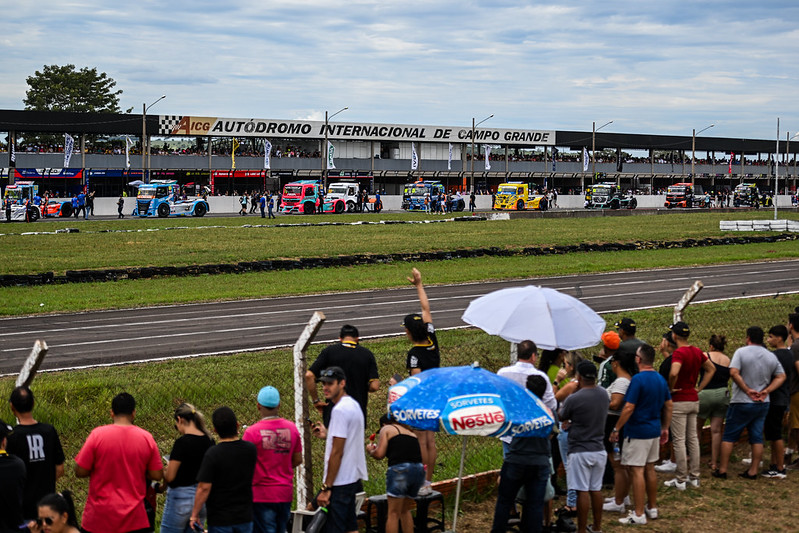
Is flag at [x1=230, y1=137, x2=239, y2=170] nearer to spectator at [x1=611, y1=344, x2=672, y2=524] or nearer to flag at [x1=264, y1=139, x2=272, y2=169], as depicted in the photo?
flag at [x1=264, y1=139, x2=272, y2=169]

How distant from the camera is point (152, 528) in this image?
673cm

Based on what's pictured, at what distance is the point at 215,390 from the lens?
1155 cm

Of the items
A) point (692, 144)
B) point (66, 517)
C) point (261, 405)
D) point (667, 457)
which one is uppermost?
point (692, 144)

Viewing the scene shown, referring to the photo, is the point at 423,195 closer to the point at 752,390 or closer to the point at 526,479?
the point at 752,390

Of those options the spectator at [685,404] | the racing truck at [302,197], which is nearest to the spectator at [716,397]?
the spectator at [685,404]

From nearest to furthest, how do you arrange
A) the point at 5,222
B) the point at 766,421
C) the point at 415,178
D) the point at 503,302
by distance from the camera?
the point at 503,302 < the point at 766,421 < the point at 5,222 < the point at 415,178

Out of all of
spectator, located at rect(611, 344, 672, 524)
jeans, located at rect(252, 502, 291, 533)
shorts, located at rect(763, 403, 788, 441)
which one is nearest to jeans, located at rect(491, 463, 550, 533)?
spectator, located at rect(611, 344, 672, 524)

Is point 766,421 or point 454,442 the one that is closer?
point 766,421

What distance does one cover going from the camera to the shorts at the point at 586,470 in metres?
8.02

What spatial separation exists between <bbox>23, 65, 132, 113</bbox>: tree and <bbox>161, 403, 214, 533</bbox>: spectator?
104m

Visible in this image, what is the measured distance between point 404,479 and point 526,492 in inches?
45.2

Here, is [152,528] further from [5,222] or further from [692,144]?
[692,144]

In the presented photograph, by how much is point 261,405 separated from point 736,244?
129 feet

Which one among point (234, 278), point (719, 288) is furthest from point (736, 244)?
point (234, 278)
